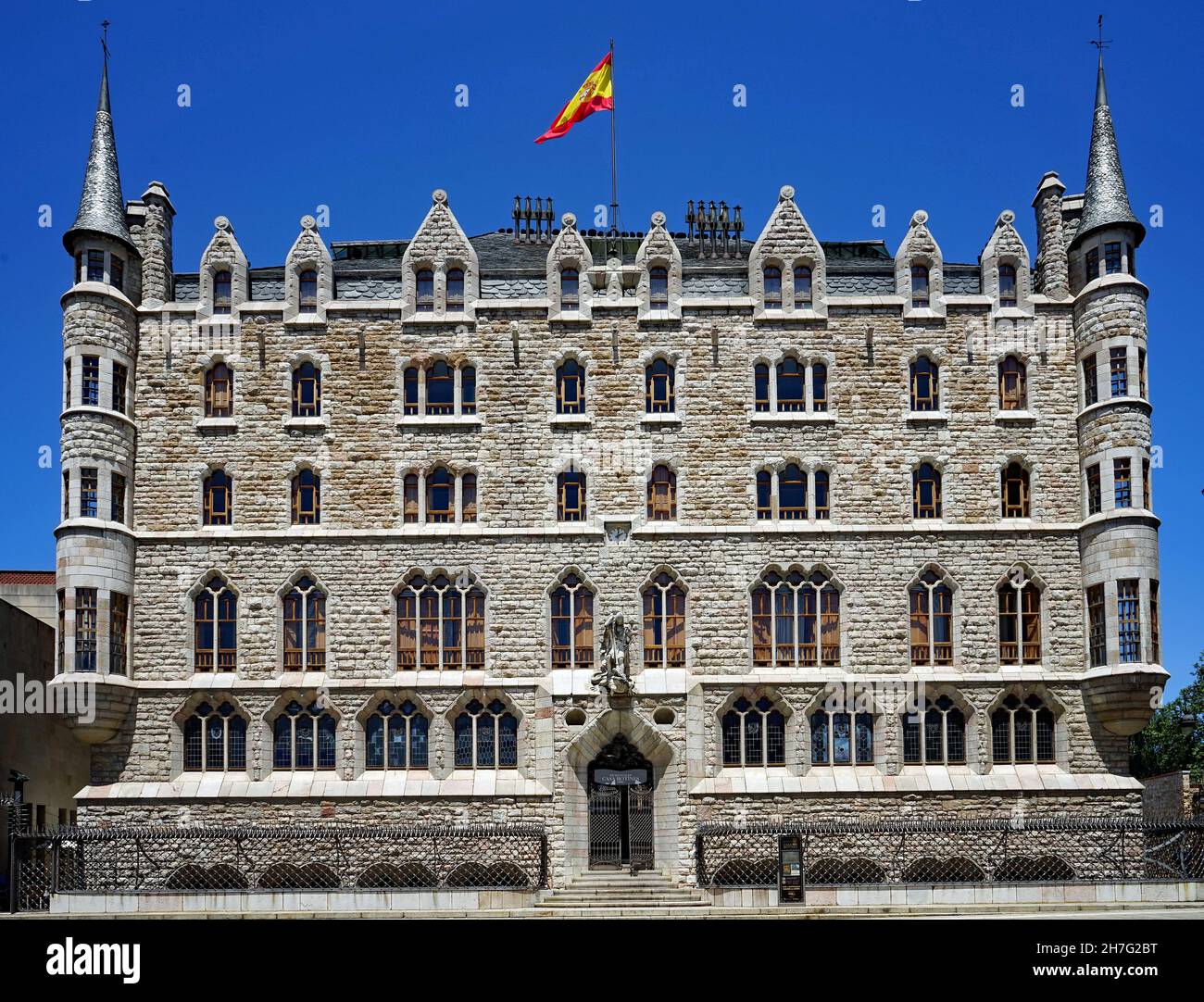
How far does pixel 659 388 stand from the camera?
38188 mm

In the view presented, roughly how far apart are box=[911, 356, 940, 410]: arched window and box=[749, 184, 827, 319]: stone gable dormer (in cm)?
307

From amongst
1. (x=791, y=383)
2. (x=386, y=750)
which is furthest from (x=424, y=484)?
(x=791, y=383)

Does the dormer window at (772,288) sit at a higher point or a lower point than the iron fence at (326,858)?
higher

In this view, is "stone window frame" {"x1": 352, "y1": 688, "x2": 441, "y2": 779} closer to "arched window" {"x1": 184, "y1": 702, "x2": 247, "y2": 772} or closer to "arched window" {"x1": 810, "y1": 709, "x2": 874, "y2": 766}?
"arched window" {"x1": 184, "y1": 702, "x2": 247, "y2": 772}

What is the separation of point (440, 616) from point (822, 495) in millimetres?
10744

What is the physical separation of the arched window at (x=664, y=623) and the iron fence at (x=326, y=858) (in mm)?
5412

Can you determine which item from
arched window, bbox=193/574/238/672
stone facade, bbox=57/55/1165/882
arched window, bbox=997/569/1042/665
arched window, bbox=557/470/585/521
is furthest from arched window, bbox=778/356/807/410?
arched window, bbox=193/574/238/672

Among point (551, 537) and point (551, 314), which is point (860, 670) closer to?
point (551, 537)

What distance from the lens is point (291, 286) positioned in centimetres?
3834

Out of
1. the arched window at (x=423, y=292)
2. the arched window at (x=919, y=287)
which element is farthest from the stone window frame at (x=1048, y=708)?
the arched window at (x=423, y=292)

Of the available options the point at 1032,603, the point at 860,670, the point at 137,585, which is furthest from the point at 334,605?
the point at 1032,603

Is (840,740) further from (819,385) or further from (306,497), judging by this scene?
(306,497)

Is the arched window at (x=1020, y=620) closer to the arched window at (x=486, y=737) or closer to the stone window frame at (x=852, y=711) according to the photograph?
the stone window frame at (x=852, y=711)

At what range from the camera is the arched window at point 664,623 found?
3691cm
